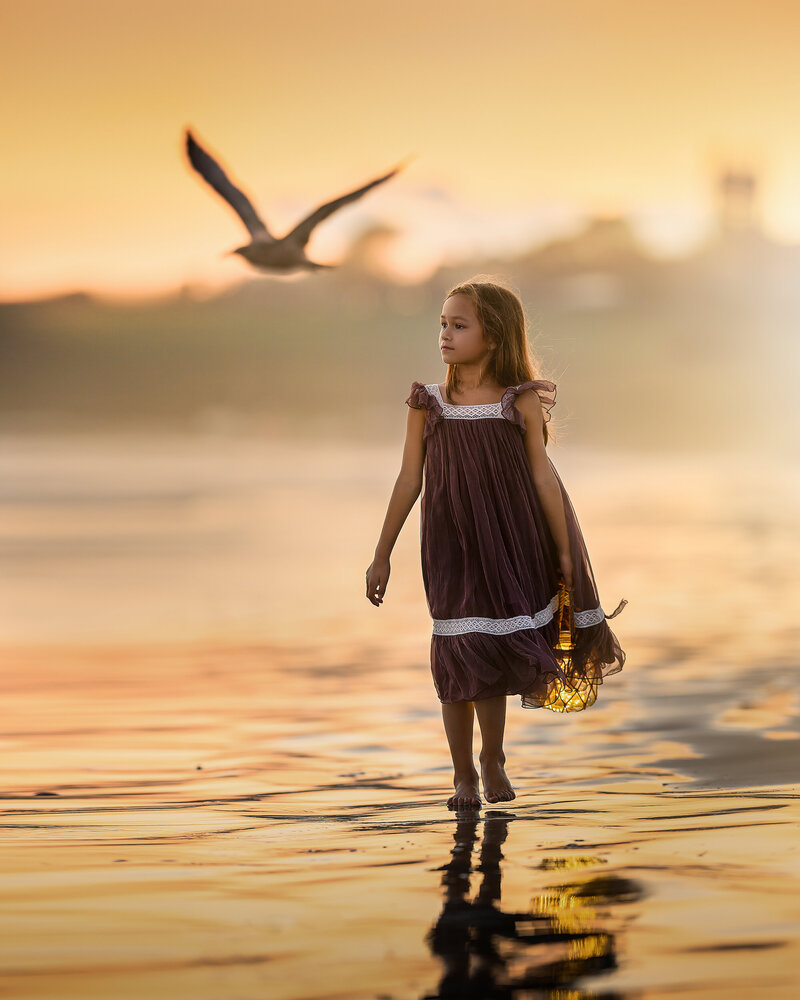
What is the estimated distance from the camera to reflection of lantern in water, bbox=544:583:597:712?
3.90 m

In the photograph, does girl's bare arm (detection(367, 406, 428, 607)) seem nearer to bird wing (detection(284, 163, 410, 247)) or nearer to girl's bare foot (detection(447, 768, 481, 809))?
girl's bare foot (detection(447, 768, 481, 809))

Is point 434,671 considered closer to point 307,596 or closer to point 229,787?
point 229,787

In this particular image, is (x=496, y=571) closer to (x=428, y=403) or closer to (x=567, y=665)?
(x=567, y=665)

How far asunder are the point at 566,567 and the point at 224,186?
4.19m

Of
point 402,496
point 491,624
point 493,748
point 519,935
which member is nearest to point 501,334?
point 402,496

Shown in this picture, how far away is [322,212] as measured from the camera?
6980 mm

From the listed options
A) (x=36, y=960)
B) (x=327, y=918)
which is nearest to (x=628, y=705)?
(x=327, y=918)

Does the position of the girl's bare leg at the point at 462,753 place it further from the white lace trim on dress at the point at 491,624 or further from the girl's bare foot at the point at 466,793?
the white lace trim on dress at the point at 491,624

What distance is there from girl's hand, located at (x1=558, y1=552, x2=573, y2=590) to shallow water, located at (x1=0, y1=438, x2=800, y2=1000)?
1.70 ft

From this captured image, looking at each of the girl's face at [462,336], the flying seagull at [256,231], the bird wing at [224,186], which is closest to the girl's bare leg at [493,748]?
the girl's face at [462,336]

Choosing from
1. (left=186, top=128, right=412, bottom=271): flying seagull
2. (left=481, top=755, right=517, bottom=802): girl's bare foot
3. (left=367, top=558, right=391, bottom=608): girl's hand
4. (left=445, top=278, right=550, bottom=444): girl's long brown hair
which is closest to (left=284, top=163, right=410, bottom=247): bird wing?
(left=186, top=128, right=412, bottom=271): flying seagull

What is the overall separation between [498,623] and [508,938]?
135cm

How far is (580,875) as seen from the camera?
2.91 m

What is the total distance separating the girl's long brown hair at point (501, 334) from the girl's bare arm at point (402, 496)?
12 cm
